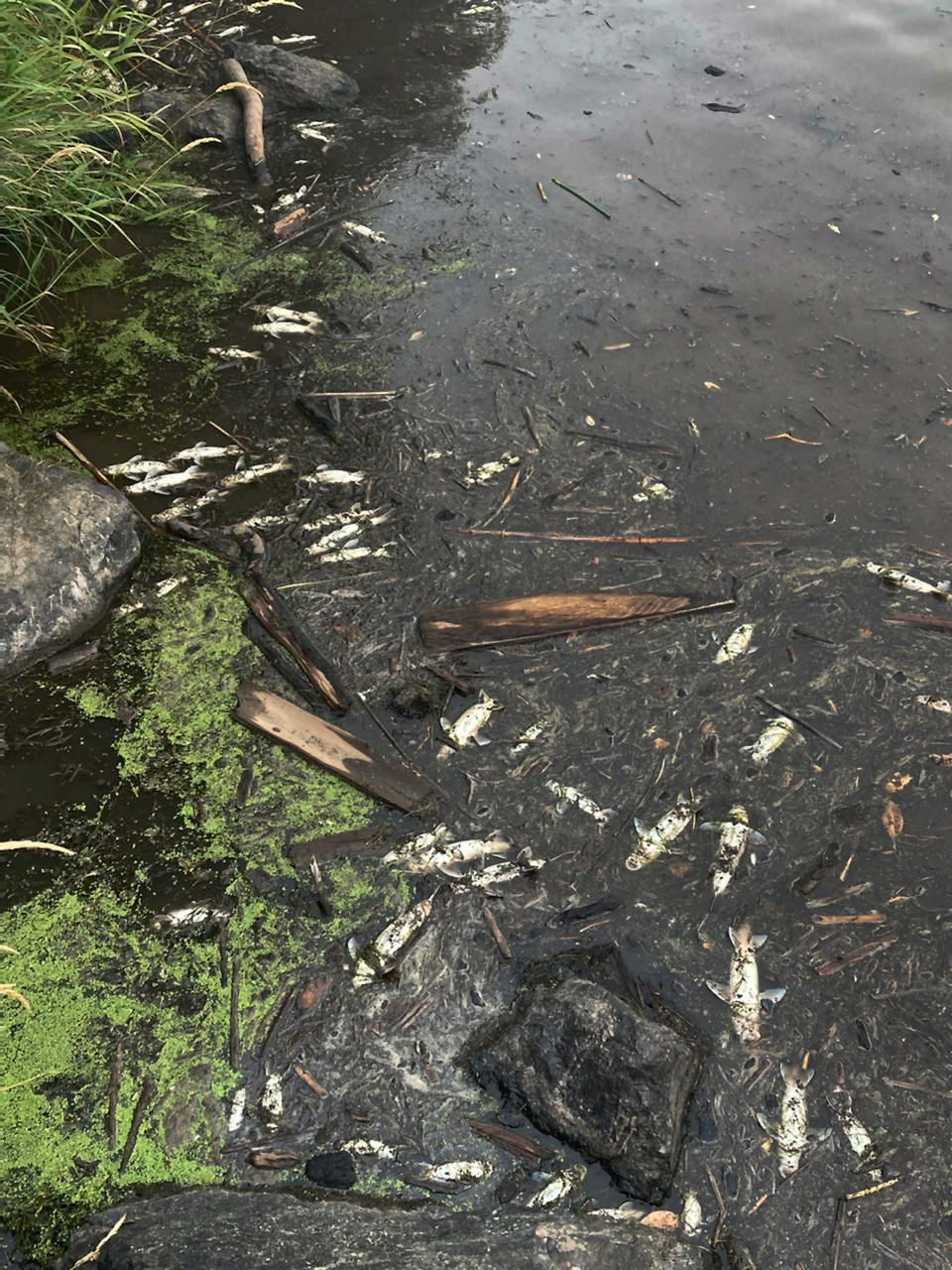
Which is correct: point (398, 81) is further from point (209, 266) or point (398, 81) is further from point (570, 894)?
point (570, 894)

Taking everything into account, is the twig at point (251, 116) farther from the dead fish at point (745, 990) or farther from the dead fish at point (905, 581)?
the dead fish at point (745, 990)

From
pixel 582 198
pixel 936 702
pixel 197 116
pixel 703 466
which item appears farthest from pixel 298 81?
pixel 936 702

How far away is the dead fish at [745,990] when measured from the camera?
197 centimetres

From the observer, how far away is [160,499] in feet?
9.62

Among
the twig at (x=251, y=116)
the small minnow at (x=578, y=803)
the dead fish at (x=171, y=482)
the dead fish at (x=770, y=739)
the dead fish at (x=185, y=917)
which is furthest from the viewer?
the twig at (x=251, y=116)

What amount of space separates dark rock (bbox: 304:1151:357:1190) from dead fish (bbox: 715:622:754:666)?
140 centimetres

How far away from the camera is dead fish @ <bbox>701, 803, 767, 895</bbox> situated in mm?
2188

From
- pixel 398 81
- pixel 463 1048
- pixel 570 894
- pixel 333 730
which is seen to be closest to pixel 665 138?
pixel 398 81

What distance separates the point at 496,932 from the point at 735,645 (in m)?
0.99

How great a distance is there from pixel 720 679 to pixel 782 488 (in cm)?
75

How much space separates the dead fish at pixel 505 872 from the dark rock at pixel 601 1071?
0.25 metres

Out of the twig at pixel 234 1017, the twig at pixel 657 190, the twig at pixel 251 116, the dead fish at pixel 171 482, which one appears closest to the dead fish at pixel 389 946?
the twig at pixel 234 1017

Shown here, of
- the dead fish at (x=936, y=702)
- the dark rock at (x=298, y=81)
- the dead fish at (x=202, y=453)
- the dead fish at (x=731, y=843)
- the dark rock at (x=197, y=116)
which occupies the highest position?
the dark rock at (x=298, y=81)

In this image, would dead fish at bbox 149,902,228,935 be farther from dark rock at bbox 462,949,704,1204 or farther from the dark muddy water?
dark rock at bbox 462,949,704,1204
